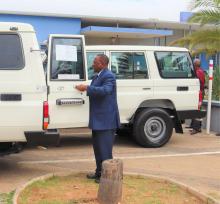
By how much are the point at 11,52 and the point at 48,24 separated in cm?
2027

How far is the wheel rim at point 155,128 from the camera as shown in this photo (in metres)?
9.84

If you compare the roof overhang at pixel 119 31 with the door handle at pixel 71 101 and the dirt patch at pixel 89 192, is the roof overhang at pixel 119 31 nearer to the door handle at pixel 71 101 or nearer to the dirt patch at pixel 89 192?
the door handle at pixel 71 101

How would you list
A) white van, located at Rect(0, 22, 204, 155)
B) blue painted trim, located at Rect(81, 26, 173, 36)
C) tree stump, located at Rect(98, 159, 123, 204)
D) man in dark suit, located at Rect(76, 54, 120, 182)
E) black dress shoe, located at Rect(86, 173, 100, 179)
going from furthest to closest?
blue painted trim, located at Rect(81, 26, 173, 36) → black dress shoe, located at Rect(86, 173, 100, 179) → white van, located at Rect(0, 22, 204, 155) → man in dark suit, located at Rect(76, 54, 120, 182) → tree stump, located at Rect(98, 159, 123, 204)

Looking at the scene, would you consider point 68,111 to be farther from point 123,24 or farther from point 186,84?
point 123,24

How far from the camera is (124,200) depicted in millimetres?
5965

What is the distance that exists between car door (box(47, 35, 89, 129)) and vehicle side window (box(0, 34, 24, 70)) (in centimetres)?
137

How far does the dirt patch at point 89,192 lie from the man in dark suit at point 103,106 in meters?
0.42

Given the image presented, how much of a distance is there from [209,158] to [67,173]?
10.0ft

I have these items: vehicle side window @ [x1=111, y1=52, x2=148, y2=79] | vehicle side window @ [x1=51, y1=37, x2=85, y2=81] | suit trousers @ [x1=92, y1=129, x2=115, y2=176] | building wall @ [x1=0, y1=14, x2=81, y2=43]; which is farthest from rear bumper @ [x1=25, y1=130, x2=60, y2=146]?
building wall @ [x1=0, y1=14, x2=81, y2=43]

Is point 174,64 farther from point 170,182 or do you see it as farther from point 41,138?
point 41,138

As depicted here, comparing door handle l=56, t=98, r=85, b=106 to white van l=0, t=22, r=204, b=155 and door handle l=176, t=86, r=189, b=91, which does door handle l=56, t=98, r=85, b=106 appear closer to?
white van l=0, t=22, r=204, b=155

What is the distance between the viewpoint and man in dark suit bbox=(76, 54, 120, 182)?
654 centimetres

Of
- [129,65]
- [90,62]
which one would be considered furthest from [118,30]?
[90,62]

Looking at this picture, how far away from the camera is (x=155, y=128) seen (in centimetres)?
995
